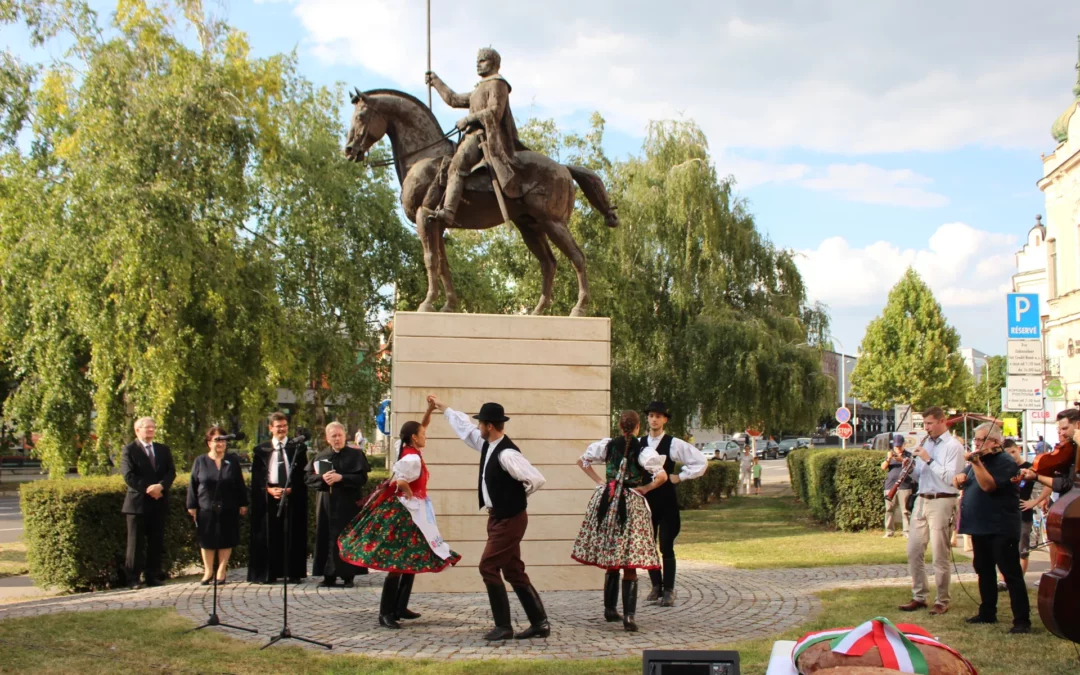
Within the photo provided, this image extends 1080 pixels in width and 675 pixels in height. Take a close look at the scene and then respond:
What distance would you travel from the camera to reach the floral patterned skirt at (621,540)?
23.6ft

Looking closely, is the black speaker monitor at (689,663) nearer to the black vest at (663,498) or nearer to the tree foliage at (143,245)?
the black vest at (663,498)

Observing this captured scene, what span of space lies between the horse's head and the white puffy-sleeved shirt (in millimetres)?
4186

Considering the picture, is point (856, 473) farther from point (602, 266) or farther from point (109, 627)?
point (109, 627)

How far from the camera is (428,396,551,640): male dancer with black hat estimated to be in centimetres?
689

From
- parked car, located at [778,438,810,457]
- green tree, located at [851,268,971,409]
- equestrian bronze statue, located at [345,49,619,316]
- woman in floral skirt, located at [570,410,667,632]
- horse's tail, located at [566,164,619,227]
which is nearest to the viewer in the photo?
woman in floral skirt, located at [570,410,667,632]

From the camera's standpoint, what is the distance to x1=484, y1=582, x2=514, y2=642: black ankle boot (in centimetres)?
702

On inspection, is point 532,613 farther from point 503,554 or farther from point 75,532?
point 75,532

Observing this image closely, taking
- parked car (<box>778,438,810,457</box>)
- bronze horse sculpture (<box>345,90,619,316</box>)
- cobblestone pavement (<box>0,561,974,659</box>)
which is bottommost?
cobblestone pavement (<box>0,561,974,659</box>)

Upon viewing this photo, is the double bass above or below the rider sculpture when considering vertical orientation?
below

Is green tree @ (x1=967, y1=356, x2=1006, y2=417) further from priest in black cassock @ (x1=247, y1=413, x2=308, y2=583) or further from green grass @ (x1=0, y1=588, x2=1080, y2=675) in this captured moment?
green grass @ (x1=0, y1=588, x2=1080, y2=675)

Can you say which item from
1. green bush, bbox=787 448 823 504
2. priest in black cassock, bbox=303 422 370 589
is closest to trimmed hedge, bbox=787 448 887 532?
green bush, bbox=787 448 823 504

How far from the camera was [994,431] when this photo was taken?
7613mm

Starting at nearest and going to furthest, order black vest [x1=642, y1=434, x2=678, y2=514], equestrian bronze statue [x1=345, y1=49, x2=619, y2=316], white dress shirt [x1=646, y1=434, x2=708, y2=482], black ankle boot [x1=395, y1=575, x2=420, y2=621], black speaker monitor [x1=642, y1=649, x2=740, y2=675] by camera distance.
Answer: black speaker monitor [x1=642, y1=649, x2=740, y2=675], black ankle boot [x1=395, y1=575, x2=420, y2=621], white dress shirt [x1=646, y1=434, x2=708, y2=482], black vest [x1=642, y1=434, x2=678, y2=514], equestrian bronze statue [x1=345, y1=49, x2=619, y2=316]

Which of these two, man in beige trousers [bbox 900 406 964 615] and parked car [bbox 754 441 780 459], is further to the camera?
parked car [bbox 754 441 780 459]
